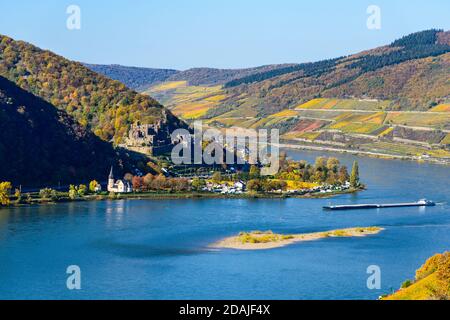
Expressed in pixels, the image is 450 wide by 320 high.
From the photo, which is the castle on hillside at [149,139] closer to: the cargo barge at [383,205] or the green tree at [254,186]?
the green tree at [254,186]

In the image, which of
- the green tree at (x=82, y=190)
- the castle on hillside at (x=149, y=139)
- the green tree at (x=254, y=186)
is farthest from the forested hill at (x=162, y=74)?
the green tree at (x=82, y=190)

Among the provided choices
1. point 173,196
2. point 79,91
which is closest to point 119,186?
point 173,196

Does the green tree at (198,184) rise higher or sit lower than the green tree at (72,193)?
higher

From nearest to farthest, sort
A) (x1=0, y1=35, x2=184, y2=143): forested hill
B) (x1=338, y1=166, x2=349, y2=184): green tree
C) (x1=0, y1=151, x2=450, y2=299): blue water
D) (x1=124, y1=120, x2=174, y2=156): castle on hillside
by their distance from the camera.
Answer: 1. (x1=0, y1=151, x2=450, y2=299): blue water
2. (x1=338, y1=166, x2=349, y2=184): green tree
3. (x1=124, y1=120, x2=174, y2=156): castle on hillside
4. (x1=0, y1=35, x2=184, y2=143): forested hill

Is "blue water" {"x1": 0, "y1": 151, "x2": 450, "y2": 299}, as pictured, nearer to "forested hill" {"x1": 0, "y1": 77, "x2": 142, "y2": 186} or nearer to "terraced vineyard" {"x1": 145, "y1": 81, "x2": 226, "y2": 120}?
"forested hill" {"x1": 0, "y1": 77, "x2": 142, "y2": 186}

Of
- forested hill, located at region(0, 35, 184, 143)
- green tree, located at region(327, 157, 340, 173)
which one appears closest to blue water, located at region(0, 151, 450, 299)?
green tree, located at region(327, 157, 340, 173)
